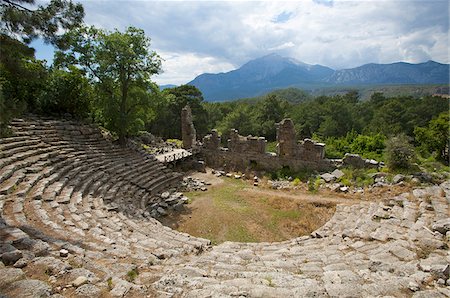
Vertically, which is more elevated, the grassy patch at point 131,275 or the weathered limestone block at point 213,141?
the grassy patch at point 131,275

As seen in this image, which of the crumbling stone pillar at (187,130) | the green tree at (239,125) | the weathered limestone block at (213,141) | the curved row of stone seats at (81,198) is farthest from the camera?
the green tree at (239,125)

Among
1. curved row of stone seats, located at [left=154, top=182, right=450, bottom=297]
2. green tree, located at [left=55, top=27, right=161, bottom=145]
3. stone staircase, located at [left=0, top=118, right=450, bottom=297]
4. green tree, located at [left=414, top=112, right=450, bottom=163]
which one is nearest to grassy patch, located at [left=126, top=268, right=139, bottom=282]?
stone staircase, located at [left=0, top=118, right=450, bottom=297]

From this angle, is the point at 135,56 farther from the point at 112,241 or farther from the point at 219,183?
the point at 112,241

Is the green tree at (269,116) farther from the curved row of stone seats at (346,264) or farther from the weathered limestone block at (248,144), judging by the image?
the curved row of stone seats at (346,264)

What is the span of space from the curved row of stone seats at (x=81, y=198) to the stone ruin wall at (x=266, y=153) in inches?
265

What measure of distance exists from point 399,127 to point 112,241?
140 ft

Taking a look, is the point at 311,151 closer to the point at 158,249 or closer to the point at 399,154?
the point at 399,154

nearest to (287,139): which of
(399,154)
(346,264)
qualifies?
(399,154)

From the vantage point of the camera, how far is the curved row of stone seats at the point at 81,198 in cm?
658

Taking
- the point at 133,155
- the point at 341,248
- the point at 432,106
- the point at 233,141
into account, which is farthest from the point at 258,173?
the point at 432,106

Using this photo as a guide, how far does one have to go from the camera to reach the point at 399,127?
39.2 metres

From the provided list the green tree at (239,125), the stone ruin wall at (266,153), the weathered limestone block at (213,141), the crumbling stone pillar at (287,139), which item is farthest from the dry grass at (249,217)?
the green tree at (239,125)

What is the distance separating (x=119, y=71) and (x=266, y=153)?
12675 mm

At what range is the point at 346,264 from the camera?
21.7 ft
